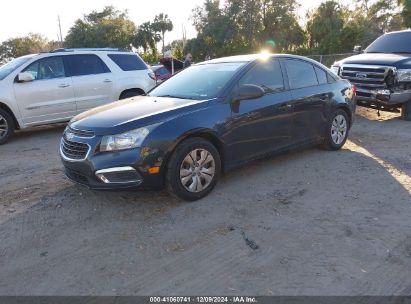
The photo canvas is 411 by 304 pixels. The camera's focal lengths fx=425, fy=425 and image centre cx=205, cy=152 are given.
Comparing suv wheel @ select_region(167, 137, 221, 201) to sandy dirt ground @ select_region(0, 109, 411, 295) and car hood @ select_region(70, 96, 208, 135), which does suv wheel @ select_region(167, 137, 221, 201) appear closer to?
sandy dirt ground @ select_region(0, 109, 411, 295)

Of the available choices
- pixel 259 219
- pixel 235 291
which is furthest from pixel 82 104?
pixel 235 291

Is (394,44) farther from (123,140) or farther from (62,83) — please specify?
(123,140)

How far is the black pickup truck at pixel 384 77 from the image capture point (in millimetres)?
9109

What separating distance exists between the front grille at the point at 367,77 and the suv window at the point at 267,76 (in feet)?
14.4

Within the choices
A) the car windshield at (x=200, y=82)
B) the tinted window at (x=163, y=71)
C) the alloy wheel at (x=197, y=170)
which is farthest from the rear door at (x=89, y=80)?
the tinted window at (x=163, y=71)

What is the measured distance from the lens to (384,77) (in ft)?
30.0

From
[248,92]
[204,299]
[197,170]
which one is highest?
[248,92]

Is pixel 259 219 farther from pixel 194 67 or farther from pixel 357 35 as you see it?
pixel 357 35

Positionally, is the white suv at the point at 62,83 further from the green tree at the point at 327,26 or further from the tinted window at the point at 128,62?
the green tree at the point at 327,26

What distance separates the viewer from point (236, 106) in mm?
5051

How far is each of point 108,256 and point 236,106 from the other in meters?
2.35

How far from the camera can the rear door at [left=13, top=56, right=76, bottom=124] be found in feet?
27.1

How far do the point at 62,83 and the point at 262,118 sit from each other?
5.00 m

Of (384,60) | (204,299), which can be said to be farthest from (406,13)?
(204,299)
